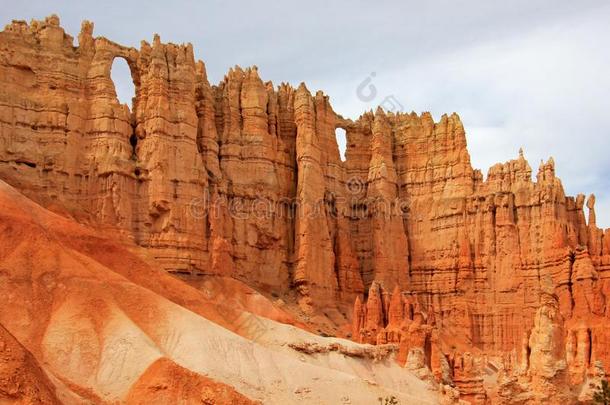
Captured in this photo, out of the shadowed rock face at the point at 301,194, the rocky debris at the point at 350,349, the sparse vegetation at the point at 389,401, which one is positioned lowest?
the sparse vegetation at the point at 389,401

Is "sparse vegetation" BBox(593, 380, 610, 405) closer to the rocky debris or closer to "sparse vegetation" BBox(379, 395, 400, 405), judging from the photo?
"sparse vegetation" BBox(379, 395, 400, 405)

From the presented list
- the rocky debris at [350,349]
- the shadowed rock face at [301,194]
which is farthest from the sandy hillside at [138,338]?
the shadowed rock face at [301,194]

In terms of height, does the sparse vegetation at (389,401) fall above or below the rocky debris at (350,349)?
below

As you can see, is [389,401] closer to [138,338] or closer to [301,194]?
[138,338]

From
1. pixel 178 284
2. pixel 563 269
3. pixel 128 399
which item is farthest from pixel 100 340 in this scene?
pixel 563 269

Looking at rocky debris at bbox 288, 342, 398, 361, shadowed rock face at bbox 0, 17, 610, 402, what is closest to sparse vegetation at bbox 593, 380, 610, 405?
shadowed rock face at bbox 0, 17, 610, 402

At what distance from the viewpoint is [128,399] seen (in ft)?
134

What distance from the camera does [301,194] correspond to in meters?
72.5

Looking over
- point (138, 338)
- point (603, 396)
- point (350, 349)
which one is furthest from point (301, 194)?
point (603, 396)

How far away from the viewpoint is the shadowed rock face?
63562 mm

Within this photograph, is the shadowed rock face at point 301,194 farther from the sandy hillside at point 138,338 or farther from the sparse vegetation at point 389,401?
the sparse vegetation at point 389,401

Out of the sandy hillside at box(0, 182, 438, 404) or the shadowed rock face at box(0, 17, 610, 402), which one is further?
the shadowed rock face at box(0, 17, 610, 402)

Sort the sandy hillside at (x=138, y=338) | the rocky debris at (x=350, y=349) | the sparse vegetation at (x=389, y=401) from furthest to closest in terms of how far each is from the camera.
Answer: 1. the rocky debris at (x=350, y=349)
2. the sparse vegetation at (x=389, y=401)
3. the sandy hillside at (x=138, y=338)

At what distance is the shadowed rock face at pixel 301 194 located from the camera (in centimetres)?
6356
